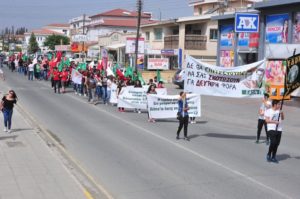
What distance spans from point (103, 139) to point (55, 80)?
1851 centimetres

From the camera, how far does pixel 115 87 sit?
26.1 m

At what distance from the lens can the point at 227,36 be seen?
1462 inches

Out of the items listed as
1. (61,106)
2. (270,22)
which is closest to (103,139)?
(61,106)

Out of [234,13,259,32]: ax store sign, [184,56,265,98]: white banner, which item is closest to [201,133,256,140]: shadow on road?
[184,56,265,98]: white banner

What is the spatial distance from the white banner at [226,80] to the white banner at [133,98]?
21.6 ft

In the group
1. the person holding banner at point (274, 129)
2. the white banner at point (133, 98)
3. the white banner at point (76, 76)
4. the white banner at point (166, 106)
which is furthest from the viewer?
the white banner at point (76, 76)

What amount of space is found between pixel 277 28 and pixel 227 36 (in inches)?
295

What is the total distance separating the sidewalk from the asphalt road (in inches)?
28.1

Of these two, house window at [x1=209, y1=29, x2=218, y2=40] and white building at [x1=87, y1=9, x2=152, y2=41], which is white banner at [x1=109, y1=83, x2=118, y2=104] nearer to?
house window at [x1=209, y1=29, x2=218, y2=40]

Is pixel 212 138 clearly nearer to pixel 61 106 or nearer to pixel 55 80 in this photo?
pixel 61 106

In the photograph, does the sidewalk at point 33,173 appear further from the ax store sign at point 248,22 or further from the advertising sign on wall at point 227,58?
the advertising sign on wall at point 227,58

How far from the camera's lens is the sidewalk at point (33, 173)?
855 centimetres

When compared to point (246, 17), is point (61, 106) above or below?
below

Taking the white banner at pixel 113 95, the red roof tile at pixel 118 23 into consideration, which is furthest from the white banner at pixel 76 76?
the red roof tile at pixel 118 23
